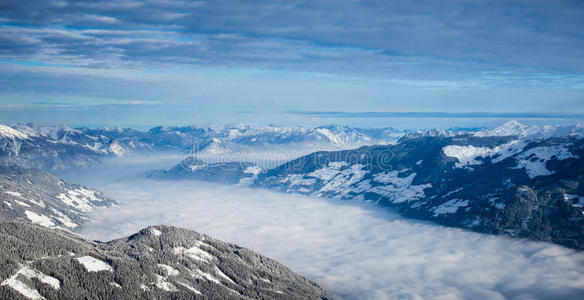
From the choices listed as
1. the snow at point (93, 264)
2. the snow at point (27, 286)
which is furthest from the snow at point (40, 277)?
the snow at point (93, 264)

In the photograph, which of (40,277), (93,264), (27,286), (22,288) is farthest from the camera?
(93,264)

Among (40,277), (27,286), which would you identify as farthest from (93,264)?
(27,286)

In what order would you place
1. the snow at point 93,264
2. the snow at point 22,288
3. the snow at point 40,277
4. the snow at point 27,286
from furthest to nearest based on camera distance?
the snow at point 93,264
the snow at point 40,277
the snow at point 27,286
the snow at point 22,288

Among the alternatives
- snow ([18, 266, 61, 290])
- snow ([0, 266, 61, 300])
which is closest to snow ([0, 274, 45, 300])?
snow ([0, 266, 61, 300])

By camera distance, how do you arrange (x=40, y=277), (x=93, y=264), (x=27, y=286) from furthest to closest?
(x=93, y=264) → (x=40, y=277) → (x=27, y=286)

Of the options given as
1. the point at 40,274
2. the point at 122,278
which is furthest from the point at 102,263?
the point at 40,274

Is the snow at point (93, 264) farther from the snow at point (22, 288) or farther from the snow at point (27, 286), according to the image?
the snow at point (22, 288)

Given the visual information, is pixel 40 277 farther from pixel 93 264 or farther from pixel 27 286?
pixel 93 264
